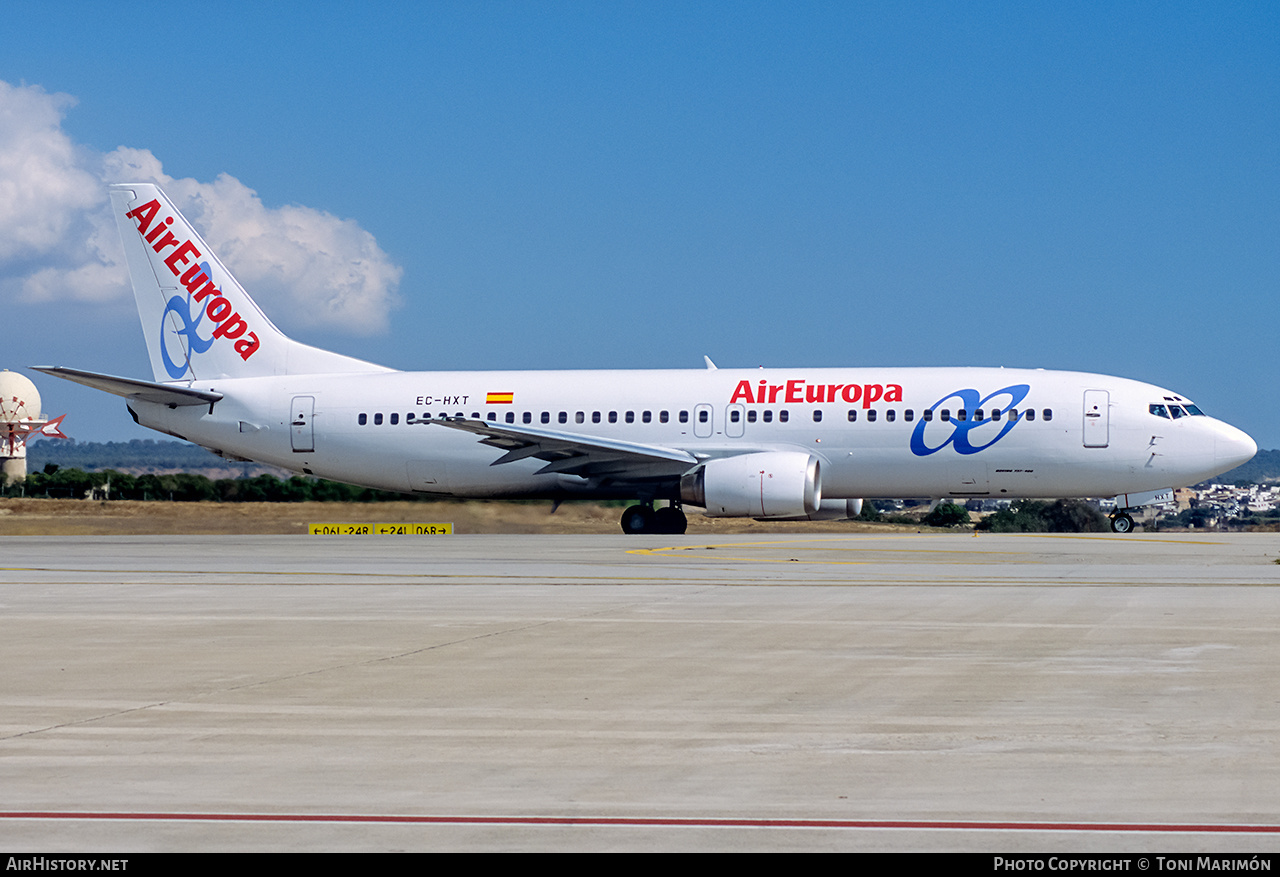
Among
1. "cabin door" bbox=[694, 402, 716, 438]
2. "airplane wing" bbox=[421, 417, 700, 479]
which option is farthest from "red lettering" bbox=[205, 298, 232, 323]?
"cabin door" bbox=[694, 402, 716, 438]

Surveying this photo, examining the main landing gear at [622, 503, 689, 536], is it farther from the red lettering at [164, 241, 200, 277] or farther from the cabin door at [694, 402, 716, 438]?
the red lettering at [164, 241, 200, 277]

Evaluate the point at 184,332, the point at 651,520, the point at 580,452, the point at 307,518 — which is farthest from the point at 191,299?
the point at 651,520

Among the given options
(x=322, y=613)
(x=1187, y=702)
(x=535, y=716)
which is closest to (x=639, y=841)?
(x=535, y=716)

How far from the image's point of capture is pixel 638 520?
106ft

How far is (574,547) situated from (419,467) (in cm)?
921

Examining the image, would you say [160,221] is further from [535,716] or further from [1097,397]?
[535,716]

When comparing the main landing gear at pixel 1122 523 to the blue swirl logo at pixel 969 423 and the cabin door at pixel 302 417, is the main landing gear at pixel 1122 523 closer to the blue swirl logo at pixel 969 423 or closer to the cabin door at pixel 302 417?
the blue swirl logo at pixel 969 423

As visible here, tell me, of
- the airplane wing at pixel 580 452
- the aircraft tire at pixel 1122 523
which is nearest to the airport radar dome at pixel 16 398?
the airplane wing at pixel 580 452

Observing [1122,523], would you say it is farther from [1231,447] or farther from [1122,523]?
[1231,447]

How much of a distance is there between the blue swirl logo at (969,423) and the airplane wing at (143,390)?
58.2 feet

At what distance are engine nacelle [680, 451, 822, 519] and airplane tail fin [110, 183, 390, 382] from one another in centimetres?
1158

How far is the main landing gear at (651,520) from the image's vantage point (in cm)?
3241

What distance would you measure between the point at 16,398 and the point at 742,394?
71905mm

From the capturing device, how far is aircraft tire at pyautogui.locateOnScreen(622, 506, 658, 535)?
32406 millimetres
